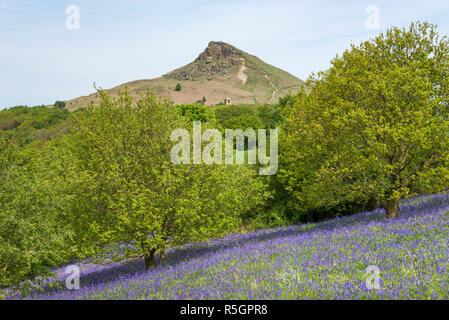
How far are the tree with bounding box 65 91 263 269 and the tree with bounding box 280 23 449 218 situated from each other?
14.8ft

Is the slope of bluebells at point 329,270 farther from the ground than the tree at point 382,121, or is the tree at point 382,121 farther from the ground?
the tree at point 382,121

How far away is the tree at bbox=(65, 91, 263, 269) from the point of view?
11.7m

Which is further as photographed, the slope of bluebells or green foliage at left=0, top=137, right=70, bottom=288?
green foliage at left=0, top=137, right=70, bottom=288

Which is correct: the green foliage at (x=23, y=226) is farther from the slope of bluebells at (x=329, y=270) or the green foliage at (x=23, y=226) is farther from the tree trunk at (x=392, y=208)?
the tree trunk at (x=392, y=208)

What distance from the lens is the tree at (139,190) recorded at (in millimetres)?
11734

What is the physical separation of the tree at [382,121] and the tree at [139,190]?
4.50 metres

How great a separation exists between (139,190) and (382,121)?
9.72 metres
